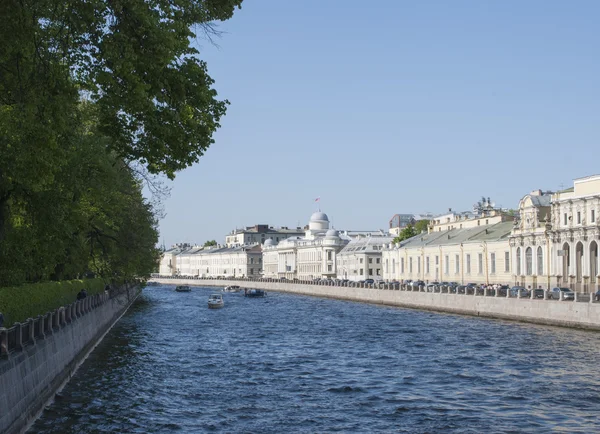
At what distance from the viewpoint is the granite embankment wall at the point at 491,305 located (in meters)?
51.2

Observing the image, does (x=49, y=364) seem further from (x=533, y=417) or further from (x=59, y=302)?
(x=533, y=417)

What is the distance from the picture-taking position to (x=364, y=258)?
157 meters

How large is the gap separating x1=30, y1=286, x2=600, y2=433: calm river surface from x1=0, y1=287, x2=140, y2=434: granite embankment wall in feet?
2.31

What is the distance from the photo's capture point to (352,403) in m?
26.8

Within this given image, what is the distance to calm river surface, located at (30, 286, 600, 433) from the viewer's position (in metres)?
23.8

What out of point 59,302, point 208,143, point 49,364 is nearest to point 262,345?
point 59,302

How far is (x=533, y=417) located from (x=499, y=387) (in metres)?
5.53

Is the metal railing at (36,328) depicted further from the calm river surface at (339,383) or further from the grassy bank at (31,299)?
the calm river surface at (339,383)

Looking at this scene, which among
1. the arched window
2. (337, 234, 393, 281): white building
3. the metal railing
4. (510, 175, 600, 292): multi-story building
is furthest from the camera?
(337, 234, 393, 281): white building

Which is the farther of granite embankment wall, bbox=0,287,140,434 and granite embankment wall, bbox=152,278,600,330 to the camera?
granite embankment wall, bbox=152,278,600,330

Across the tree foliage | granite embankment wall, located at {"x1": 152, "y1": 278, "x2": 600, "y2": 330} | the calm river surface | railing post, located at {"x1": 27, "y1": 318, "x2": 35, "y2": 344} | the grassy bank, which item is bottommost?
the calm river surface

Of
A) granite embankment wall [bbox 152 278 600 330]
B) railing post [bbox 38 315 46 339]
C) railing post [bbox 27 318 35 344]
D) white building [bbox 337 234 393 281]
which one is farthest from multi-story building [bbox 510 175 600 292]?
white building [bbox 337 234 393 281]

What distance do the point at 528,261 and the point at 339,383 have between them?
63.1 m

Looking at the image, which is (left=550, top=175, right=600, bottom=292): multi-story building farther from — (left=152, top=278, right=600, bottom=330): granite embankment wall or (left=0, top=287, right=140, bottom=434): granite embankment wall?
(left=0, top=287, right=140, bottom=434): granite embankment wall
